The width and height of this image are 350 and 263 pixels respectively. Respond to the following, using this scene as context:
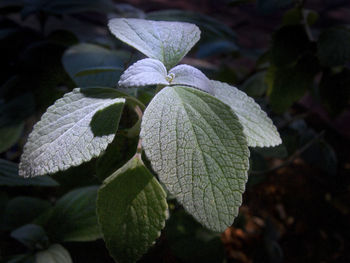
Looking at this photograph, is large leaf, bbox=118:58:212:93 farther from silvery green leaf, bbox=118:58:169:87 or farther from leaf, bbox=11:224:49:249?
leaf, bbox=11:224:49:249

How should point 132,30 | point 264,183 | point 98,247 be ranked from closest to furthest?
point 132,30 → point 98,247 → point 264,183

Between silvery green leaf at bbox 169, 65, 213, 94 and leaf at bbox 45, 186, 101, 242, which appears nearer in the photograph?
silvery green leaf at bbox 169, 65, 213, 94

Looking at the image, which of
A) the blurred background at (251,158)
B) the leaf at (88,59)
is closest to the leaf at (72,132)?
the blurred background at (251,158)

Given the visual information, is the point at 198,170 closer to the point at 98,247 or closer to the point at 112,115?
the point at 112,115

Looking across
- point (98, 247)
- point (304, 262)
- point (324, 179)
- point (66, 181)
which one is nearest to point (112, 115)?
point (66, 181)

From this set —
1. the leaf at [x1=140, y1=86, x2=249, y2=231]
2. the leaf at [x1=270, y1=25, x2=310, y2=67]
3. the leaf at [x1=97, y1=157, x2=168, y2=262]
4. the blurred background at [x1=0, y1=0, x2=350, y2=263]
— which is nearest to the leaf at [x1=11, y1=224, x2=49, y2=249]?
the blurred background at [x1=0, y1=0, x2=350, y2=263]

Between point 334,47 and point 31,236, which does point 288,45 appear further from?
point 31,236
